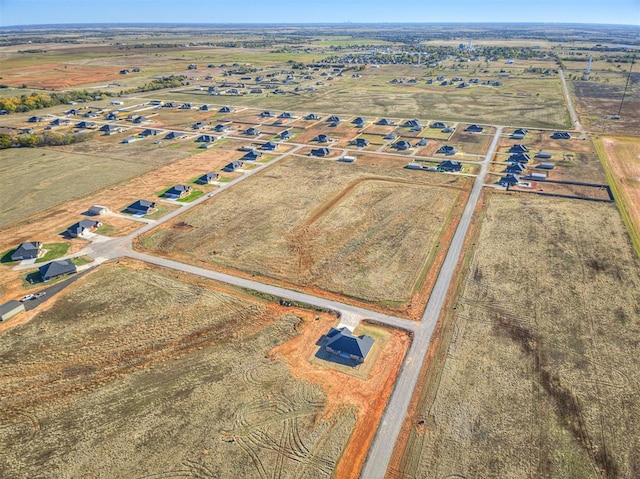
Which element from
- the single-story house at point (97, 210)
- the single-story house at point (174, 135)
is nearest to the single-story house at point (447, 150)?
the single-story house at point (174, 135)

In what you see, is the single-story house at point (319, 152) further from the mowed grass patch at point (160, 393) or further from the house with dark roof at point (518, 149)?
the mowed grass patch at point (160, 393)

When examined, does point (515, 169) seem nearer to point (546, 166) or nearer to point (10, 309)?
point (546, 166)

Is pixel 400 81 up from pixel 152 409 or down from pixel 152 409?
up

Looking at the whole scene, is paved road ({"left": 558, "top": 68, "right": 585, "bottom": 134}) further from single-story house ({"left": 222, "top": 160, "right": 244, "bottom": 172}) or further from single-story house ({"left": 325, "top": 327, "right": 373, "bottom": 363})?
single-story house ({"left": 325, "top": 327, "right": 373, "bottom": 363})

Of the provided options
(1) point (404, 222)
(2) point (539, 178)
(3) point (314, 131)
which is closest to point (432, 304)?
(1) point (404, 222)

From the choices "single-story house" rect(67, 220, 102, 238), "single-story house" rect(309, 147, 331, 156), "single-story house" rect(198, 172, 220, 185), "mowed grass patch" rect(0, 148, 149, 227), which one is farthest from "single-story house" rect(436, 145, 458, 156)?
"single-story house" rect(67, 220, 102, 238)

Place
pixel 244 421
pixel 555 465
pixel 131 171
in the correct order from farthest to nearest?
pixel 131 171
pixel 244 421
pixel 555 465

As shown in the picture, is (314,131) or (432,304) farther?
(314,131)

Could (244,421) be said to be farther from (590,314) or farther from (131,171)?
(131,171)
